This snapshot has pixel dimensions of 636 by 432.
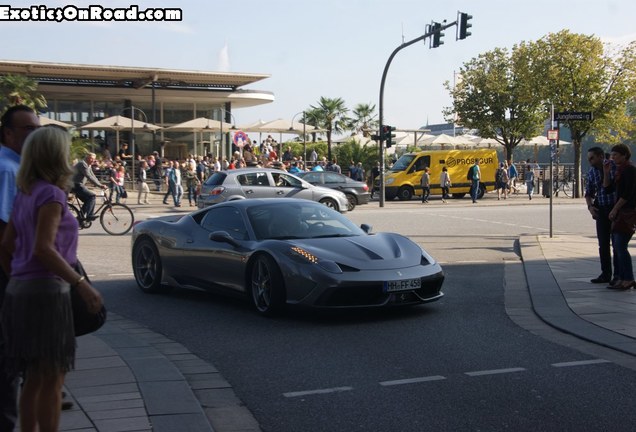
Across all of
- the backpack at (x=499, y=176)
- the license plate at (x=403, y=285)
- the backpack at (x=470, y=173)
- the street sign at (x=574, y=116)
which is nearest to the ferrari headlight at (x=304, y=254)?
the license plate at (x=403, y=285)

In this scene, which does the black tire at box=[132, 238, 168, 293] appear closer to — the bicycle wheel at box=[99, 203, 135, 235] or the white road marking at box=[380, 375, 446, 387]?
the white road marking at box=[380, 375, 446, 387]

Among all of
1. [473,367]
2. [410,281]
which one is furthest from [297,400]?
[410,281]

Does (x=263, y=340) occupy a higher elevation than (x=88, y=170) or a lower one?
lower

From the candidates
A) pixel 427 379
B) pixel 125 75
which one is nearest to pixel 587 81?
pixel 125 75

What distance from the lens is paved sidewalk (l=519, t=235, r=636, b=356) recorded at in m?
7.97

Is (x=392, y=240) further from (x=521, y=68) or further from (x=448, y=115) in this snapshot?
(x=448, y=115)

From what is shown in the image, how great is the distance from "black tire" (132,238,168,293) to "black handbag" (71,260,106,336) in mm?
6374

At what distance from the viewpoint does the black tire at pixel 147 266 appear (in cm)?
1061

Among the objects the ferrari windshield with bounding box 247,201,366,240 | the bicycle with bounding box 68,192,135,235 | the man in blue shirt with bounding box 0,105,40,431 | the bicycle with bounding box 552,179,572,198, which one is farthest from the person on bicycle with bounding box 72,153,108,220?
the bicycle with bounding box 552,179,572,198

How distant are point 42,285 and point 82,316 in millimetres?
320

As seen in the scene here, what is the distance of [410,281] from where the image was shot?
28.3 feet

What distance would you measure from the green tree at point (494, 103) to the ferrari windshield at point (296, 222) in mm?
41571

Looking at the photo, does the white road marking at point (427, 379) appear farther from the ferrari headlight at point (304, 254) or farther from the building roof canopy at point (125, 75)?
the building roof canopy at point (125, 75)

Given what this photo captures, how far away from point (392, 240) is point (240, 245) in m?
1.66
